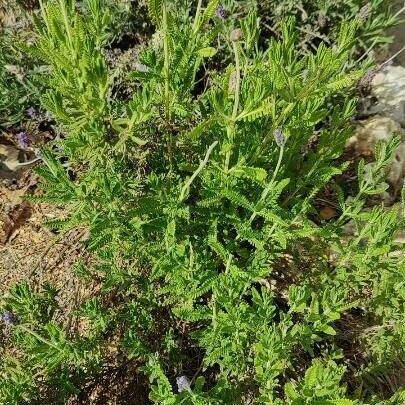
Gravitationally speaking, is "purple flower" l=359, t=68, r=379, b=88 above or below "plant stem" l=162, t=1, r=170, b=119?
below

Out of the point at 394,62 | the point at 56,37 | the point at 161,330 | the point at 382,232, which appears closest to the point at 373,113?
the point at 394,62

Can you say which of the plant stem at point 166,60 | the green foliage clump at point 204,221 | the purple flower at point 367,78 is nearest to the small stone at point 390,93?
the purple flower at point 367,78

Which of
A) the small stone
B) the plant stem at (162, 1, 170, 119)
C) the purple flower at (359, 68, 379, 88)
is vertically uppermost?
the plant stem at (162, 1, 170, 119)

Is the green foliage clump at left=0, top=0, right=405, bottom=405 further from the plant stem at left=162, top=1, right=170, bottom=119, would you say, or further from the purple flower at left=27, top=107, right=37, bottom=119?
the purple flower at left=27, top=107, right=37, bottom=119

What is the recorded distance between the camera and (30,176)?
10.0 feet

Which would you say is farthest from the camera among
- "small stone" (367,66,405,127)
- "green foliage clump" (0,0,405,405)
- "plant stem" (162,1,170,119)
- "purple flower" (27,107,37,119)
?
"small stone" (367,66,405,127)

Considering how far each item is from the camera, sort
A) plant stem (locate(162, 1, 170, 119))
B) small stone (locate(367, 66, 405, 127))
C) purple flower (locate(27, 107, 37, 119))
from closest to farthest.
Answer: plant stem (locate(162, 1, 170, 119)), purple flower (locate(27, 107, 37, 119)), small stone (locate(367, 66, 405, 127))

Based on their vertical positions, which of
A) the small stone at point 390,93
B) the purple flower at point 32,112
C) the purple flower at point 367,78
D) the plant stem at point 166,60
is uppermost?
the plant stem at point 166,60

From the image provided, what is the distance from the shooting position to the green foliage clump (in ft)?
5.32

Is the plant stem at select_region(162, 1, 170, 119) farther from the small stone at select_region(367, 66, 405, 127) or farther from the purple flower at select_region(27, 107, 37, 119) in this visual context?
the small stone at select_region(367, 66, 405, 127)

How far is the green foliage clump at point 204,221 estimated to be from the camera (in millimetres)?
1620

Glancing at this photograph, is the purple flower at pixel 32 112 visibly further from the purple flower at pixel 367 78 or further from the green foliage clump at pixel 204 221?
the purple flower at pixel 367 78

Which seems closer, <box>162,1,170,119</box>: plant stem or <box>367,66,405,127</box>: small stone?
<box>162,1,170,119</box>: plant stem

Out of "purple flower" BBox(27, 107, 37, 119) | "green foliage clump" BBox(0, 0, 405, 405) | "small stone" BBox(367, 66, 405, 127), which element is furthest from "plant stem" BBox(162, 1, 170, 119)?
"small stone" BBox(367, 66, 405, 127)
